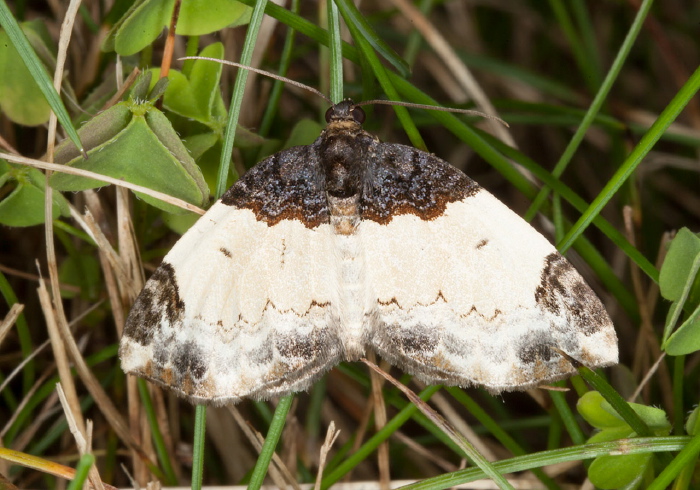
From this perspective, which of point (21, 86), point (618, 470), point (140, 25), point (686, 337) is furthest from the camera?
point (21, 86)

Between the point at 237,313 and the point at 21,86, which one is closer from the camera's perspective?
the point at 237,313

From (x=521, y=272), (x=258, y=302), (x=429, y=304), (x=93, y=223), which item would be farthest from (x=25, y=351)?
(x=521, y=272)

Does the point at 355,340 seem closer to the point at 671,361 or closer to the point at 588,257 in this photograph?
the point at 588,257

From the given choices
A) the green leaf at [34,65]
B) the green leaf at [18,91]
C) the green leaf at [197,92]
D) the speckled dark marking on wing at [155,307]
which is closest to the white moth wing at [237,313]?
the speckled dark marking on wing at [155,307]

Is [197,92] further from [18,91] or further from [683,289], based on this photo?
[683,289]

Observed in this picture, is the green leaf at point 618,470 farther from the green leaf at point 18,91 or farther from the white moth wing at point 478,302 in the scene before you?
the green leaf at point 18,91

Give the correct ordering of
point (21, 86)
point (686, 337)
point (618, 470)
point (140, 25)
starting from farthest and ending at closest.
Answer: point (21, 86) → point (140, 25) → point (618, 470) → point (686, 337)

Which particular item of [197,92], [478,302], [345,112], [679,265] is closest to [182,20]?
[197,92]
